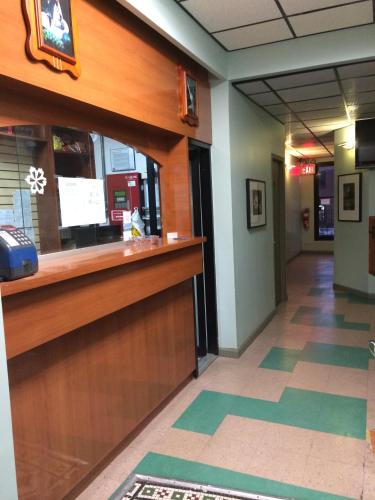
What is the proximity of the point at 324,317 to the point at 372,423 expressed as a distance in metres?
2.64

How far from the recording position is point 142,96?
265 cm

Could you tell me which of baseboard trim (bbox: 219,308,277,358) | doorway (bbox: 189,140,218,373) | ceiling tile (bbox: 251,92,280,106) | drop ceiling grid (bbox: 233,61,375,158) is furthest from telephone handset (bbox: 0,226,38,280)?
ceiling tile (bbox: 251,92,280,106)

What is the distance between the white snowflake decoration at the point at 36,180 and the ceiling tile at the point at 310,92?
2.97m

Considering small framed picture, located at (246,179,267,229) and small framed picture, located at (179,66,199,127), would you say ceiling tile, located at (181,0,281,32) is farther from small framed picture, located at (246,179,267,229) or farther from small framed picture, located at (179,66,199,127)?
small framed picture, located at (246,179,267,229)

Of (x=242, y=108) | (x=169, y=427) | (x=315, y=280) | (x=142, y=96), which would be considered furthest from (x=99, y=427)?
(x=315, y=280)

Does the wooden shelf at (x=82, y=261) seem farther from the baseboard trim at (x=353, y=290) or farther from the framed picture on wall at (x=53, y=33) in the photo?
the baseboard trim at (x=353, y=290)

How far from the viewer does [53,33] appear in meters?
1.85

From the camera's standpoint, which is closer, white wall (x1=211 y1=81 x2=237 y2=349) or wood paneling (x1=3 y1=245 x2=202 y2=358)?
wood paneling (x1=3 y1=245 x2=202 y2=358)

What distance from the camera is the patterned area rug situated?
2158mm

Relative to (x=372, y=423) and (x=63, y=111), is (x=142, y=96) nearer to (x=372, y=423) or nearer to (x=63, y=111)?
(x=63, y=111)

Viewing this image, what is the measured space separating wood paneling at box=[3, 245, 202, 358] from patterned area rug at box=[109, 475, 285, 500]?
3.20 feet

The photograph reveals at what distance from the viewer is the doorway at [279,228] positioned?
597cm

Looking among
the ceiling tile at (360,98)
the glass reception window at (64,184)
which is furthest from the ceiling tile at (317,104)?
the glass reception window at (64,184)

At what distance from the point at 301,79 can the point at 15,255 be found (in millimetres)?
3306
